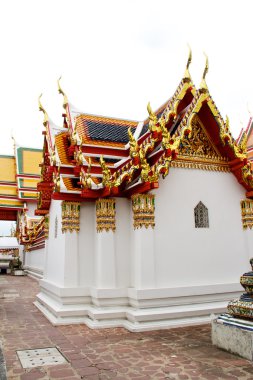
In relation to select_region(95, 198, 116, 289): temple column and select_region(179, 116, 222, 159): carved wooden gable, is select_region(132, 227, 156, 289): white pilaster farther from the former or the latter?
select_region(179, 116, 222, 159): carved wooden gable

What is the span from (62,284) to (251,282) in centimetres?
458

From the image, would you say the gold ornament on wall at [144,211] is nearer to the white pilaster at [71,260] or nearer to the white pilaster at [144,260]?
the white pilaster at [144,260]

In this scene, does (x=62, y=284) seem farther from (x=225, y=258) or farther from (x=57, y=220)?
(x=225, y=258)

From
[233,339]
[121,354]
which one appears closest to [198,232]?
[233,339]

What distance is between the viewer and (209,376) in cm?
445

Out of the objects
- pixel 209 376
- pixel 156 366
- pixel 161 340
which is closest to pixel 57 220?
pixel 161 340

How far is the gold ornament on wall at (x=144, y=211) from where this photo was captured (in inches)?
301

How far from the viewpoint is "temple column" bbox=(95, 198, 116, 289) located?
777 centimetres

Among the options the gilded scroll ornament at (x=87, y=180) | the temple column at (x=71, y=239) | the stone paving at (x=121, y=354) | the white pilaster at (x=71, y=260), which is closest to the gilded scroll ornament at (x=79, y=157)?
the gilded scroll ornament at (x=87, y=180)

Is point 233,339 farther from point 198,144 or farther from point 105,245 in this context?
point 198,144

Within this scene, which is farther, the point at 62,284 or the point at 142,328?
the point at 62,284

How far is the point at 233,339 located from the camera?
17.3 ft

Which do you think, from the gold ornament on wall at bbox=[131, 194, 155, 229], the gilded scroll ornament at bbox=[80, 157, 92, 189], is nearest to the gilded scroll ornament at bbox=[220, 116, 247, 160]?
→ the gold ornament on wall at bbox=[131, 194, 155, 229]

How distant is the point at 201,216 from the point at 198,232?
42 cm
